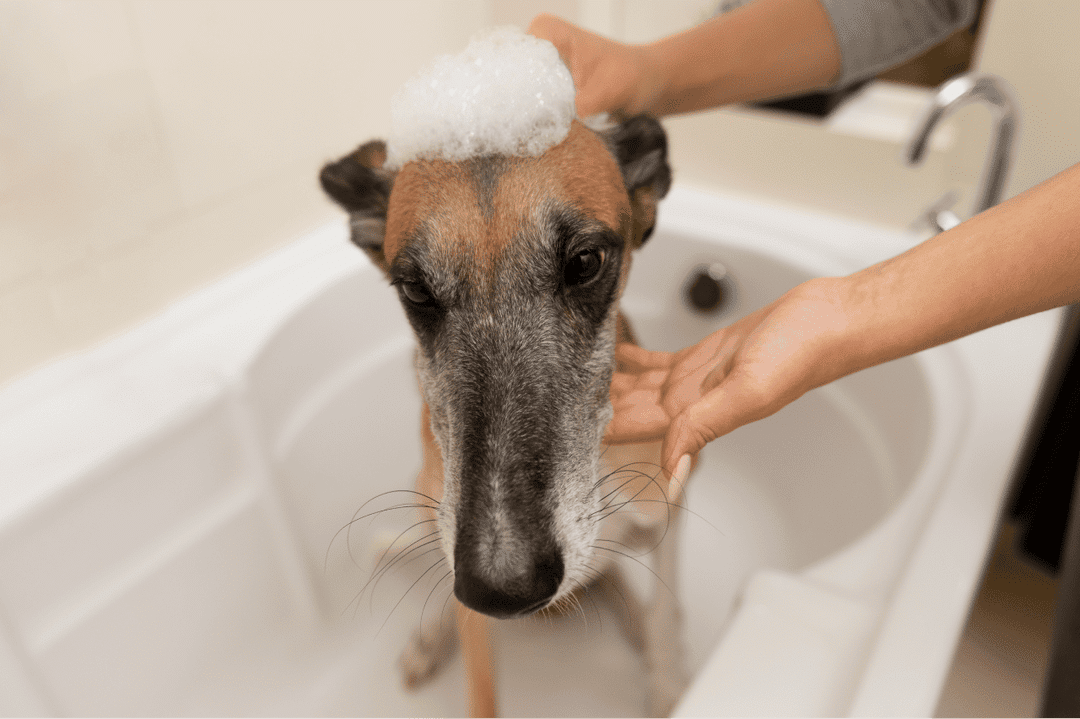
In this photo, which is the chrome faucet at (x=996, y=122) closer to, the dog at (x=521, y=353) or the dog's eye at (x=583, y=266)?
the dog at (x=521, y=353)

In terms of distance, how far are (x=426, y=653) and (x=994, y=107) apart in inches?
75.9

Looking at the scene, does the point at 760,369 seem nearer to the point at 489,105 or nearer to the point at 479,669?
the point at 489,105

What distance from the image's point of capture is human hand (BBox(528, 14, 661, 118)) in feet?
4.27

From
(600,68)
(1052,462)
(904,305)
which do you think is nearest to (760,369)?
(904,305)

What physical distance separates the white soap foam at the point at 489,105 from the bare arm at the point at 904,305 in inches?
19.8

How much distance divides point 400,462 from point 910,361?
4.53 feet

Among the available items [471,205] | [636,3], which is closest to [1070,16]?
[636,3]

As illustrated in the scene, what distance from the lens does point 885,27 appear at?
4.82 ft

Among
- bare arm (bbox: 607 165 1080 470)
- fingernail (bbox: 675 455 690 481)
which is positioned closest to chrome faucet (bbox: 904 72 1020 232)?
bare arm (bbox: 607 165 1080 470)

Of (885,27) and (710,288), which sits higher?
(885,27)

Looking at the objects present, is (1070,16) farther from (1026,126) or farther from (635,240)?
(635,240)

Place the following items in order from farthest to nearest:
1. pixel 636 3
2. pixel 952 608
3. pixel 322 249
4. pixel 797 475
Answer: pixel 636 3 → pixel 322 249 → pixel 797 475 → pixel 952 608

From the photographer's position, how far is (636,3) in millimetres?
2488

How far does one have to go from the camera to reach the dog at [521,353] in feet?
3.01
